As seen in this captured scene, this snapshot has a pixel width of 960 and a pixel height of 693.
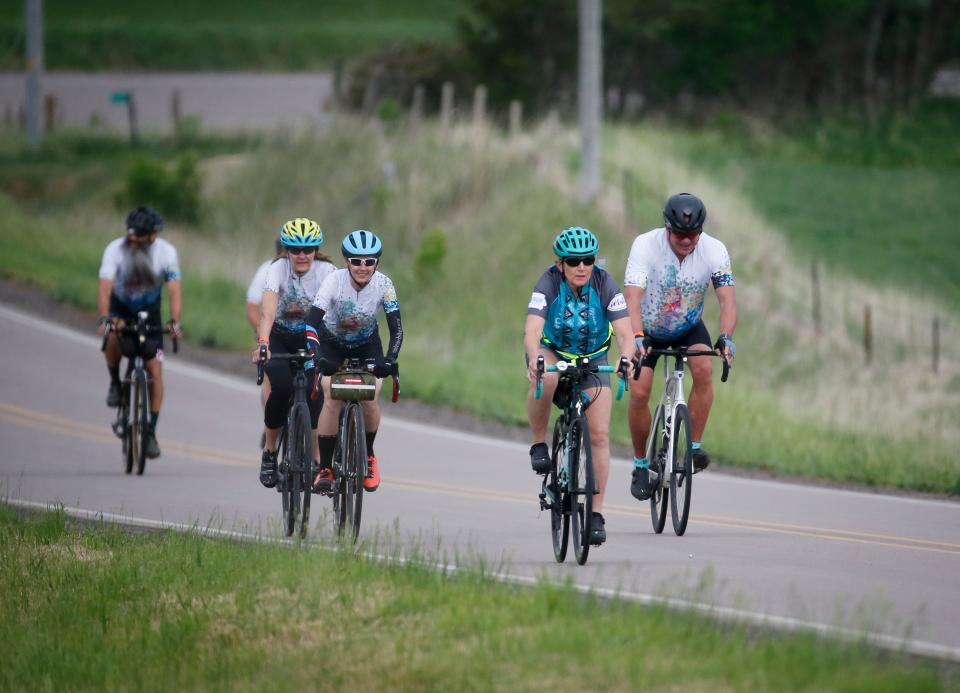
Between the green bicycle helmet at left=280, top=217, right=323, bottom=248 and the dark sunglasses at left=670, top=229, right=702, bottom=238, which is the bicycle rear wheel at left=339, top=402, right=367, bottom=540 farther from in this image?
the dark sunglasses at left=670, top=229, right=702, bottom=238

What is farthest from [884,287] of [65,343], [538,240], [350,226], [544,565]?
[544,565]

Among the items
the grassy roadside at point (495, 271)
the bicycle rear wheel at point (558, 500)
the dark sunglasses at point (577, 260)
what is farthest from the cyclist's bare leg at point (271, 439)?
the grassy roadside at point (495, 271)

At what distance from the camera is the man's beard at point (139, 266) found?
15.6 m

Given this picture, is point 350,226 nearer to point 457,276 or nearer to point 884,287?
point 457,276

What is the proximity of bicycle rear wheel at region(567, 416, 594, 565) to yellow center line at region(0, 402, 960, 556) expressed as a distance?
2.48 metres

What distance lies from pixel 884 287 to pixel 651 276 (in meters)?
18.9

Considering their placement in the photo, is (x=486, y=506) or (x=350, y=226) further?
(x=350, y=226)

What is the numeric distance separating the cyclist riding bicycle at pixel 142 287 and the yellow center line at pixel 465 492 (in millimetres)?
1577

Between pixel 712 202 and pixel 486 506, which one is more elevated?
pixel 712 202

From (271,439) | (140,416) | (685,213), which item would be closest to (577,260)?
(685,213)

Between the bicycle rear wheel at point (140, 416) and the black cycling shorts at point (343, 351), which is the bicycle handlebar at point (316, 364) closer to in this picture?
the black cycling shorts at point (343, 351)

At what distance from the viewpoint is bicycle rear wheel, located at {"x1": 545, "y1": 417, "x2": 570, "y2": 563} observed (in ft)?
35.8

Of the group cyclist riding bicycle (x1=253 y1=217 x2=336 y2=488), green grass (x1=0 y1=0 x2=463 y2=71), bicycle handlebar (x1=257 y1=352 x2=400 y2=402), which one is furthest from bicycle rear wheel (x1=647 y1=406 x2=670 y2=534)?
green grass (x1=0 y1=0 x2=463 y2=71)

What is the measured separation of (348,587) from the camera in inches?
388
